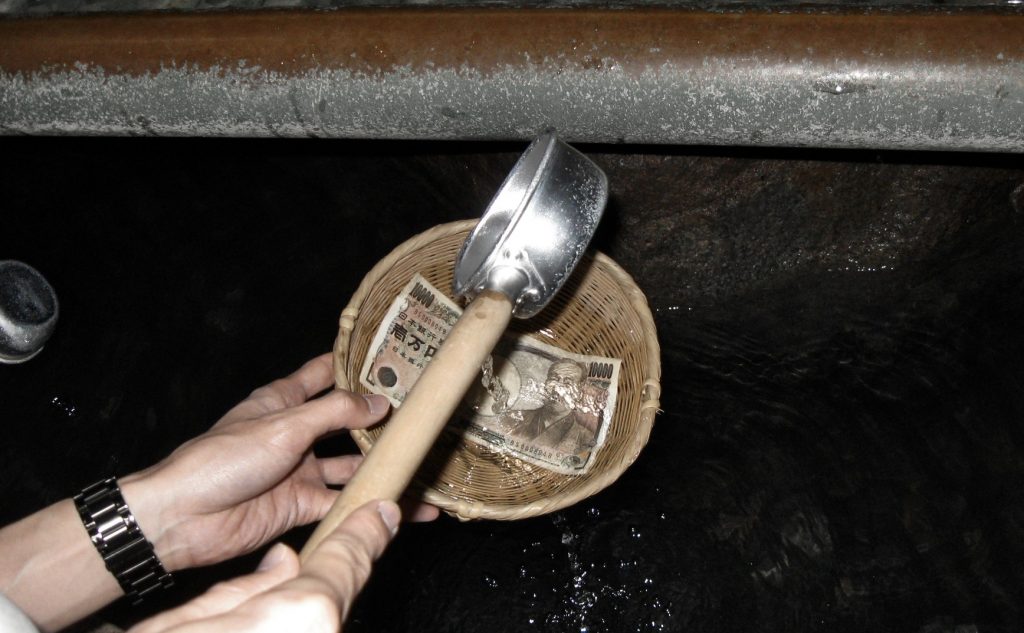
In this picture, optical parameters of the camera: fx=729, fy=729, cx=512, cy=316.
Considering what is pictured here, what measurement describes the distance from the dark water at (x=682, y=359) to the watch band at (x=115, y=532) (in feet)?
2.15

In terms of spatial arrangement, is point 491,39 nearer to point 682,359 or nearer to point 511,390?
point 511,390

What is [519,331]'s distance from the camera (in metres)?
2.38

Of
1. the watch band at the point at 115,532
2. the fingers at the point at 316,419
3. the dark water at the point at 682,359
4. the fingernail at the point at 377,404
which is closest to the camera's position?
the watch band at the point at 115,532

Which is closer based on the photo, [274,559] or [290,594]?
[290,594]

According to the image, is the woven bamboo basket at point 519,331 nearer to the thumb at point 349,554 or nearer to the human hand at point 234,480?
the human hand at point 234,480

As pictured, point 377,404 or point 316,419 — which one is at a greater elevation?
point 316,419

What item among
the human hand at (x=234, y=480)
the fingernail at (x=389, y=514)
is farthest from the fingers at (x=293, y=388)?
the fingernail at (x=389, y=514)

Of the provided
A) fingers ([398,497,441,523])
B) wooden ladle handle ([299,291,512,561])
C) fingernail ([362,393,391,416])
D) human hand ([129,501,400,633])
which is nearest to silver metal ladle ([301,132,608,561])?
wooden ladle handle ([299,291,512,561])

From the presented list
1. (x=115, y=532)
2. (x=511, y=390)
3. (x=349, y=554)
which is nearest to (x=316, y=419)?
(x=115, y=532)

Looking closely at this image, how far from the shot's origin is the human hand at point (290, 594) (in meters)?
0.80

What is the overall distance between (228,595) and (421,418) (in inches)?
18.3

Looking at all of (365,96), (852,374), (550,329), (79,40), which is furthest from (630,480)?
(79,40)

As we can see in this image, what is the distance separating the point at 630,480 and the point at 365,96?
138 centimetres

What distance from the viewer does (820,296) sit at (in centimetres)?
255
